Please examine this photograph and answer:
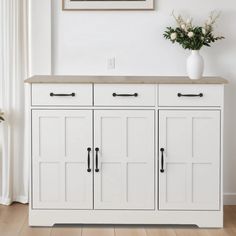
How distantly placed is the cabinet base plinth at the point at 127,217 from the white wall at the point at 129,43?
1.15 meters

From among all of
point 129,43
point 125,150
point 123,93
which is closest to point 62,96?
point 123,93

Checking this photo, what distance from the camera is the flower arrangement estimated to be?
4.21 m

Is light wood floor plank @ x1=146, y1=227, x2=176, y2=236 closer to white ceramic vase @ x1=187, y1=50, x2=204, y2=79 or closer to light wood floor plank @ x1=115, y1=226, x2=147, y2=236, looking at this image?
light wood floor plank @ x1=115, y1=226, x2=147, y2=236

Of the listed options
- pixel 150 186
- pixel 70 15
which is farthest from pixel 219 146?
pixel 70 15

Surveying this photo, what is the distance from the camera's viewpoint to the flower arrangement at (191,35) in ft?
13.8

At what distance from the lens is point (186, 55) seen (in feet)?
14.8

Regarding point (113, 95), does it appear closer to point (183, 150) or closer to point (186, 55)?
point (183, 150)

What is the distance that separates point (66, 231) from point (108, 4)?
1.79 meters

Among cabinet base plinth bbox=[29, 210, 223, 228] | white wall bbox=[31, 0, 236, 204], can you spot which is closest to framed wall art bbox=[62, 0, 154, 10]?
white wall bbox=[31, 0, 236, 204]

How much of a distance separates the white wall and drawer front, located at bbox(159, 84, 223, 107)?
24.6 inches

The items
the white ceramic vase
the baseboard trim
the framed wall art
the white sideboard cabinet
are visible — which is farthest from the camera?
the baseboard trim

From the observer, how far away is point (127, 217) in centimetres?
398

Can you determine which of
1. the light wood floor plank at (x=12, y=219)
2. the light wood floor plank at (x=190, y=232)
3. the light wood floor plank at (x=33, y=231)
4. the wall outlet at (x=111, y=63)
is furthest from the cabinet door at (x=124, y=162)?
the wall outlet at (x=111, y=63)

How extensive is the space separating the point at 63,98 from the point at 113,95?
347 millimetres
